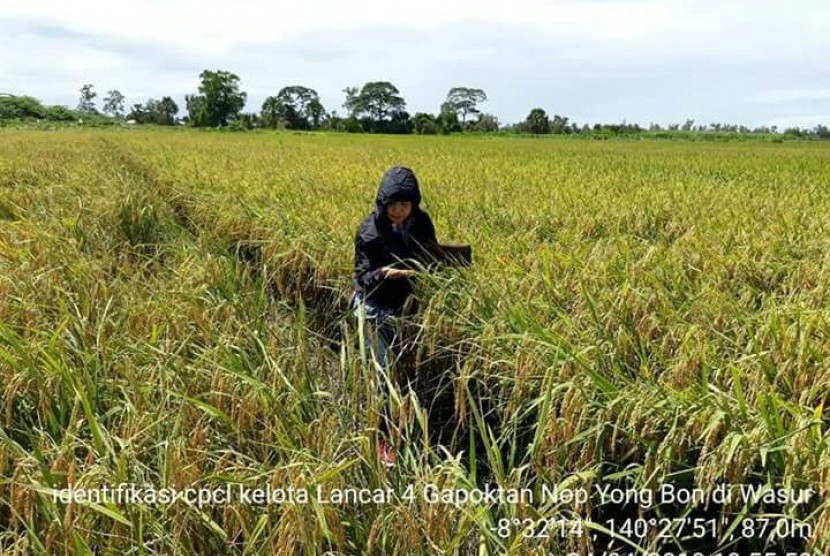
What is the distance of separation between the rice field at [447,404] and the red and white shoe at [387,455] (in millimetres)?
33

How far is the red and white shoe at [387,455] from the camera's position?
1.75 meters

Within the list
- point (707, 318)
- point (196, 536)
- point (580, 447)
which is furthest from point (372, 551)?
point (707, 318)

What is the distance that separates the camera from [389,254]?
9.55 feet

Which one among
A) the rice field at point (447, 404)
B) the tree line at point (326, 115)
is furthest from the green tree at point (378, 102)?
the rice field at point (447, 404)

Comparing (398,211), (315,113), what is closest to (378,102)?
(315,113)

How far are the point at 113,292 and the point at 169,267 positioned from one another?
24.1 inches

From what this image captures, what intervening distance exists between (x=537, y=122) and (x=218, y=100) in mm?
35352

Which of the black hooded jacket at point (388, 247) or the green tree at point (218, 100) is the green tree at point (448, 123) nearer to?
Result: the green tree at point (218, 100)

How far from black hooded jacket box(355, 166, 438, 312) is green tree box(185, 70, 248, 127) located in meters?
68.4

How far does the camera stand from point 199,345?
2.66 metres

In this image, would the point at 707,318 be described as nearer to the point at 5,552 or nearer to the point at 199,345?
the point at 199,345

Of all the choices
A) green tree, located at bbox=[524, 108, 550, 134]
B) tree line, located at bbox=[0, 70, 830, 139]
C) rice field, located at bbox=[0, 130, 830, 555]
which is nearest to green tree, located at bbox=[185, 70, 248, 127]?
tree line, located at bbox=[0, 70, 830, 139]

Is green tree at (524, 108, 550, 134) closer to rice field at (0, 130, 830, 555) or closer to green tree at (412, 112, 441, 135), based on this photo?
green tree at (412, 112, 441, 135)

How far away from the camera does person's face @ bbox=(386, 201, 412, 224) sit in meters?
2.84
